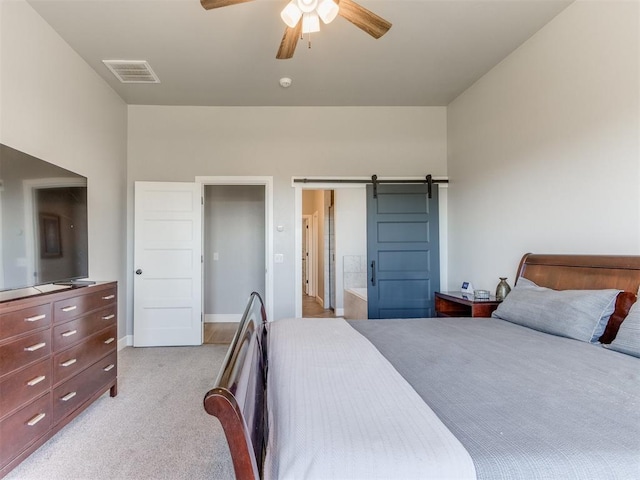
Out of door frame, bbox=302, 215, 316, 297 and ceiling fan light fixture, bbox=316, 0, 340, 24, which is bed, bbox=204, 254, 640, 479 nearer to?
ceiling fan light fixture, bbox=316, 0, 340, 24

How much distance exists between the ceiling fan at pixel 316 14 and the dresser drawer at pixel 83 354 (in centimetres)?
229

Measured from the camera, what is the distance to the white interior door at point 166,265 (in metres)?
3.95

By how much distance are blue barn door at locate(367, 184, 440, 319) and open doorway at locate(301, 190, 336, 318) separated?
6.24 feet

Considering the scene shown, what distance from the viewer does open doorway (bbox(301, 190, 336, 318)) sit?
6402 mm

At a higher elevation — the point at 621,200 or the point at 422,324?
the point at 621,200

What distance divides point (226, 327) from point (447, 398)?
Answer: 4422 mm

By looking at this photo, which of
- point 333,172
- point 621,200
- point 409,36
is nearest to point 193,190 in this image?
point 333,172

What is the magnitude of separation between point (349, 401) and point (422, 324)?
1283mm

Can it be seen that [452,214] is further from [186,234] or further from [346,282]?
[186,234]

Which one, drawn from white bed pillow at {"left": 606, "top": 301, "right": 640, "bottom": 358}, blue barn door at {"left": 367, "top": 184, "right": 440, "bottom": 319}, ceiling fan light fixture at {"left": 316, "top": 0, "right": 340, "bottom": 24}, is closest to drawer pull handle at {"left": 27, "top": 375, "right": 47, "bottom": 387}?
ceiling fan light fixture at {"left": 316, "top": 0, "right": 340, "bottom": 24}

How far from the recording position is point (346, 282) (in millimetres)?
5902

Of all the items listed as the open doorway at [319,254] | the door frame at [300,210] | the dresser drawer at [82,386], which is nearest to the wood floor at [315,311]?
the open doorway at [319,254]

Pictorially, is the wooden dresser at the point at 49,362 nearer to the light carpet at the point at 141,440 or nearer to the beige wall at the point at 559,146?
the light carpet at the point at 141,440

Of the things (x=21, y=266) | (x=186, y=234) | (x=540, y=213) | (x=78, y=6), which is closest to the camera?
(x=21, y=266)
